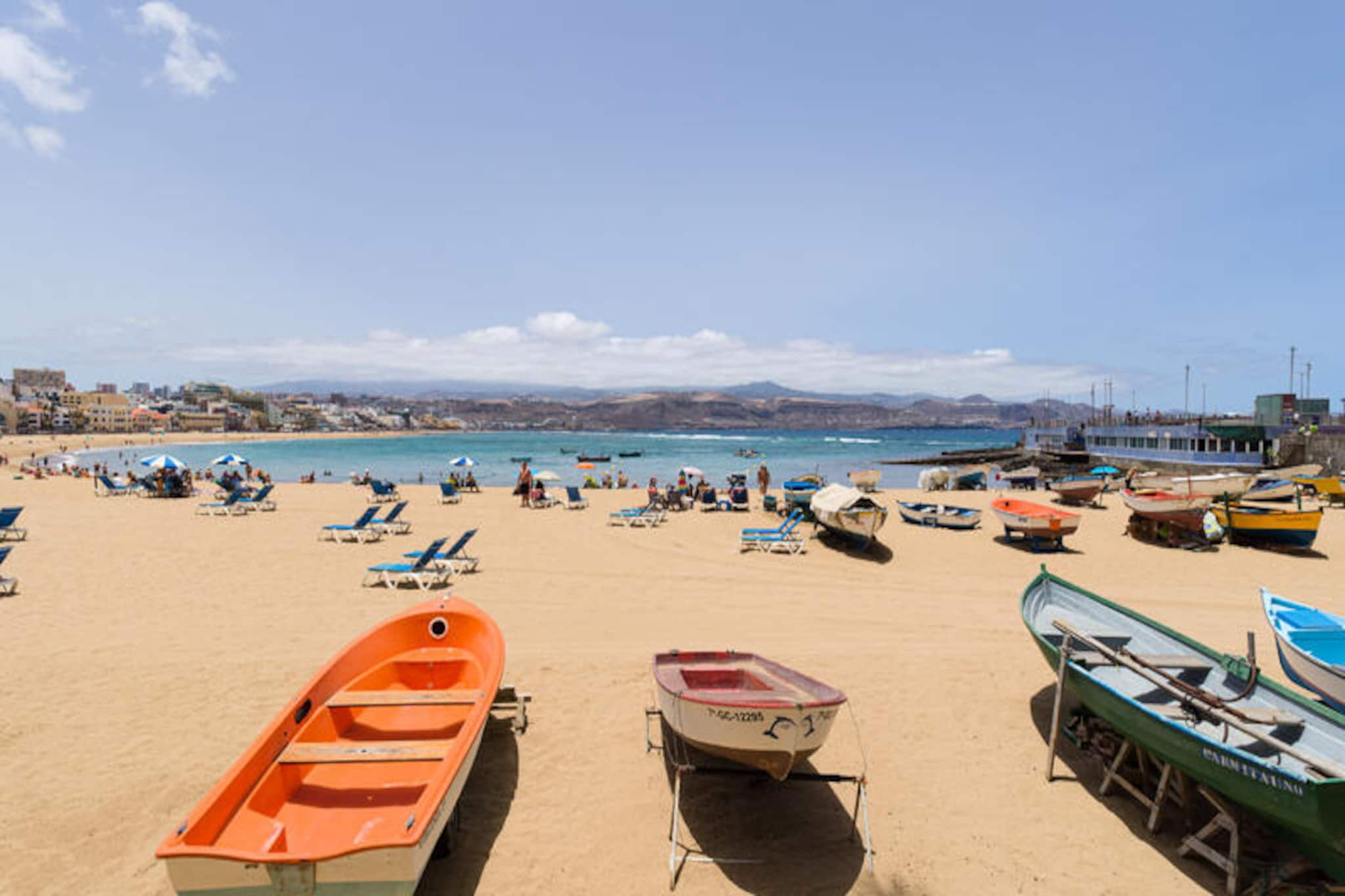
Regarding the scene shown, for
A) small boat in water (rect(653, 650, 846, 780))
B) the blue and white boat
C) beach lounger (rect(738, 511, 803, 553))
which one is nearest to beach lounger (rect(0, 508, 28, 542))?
beach lounger (rect(738, 511, 803, 553))

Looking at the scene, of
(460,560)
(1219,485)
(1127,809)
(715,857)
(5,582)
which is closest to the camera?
(715,857)

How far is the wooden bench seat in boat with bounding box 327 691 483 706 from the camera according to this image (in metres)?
5.48

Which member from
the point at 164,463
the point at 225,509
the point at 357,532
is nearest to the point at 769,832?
the point at 357,532

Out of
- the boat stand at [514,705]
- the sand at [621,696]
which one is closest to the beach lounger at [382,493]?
the sand at [621,696]

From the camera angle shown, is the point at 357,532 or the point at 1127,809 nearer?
the point at 1127,809

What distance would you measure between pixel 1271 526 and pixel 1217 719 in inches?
582

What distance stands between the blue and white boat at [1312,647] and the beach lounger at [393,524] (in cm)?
1707

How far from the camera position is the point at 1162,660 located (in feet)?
20.4

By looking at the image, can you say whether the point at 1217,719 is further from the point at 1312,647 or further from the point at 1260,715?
the point at 1312,647

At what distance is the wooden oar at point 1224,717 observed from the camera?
14.2ft

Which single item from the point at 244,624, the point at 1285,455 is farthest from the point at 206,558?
the point at 1285,455

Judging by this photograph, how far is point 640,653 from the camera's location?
27.7 feet

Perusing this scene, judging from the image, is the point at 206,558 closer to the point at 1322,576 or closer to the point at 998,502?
the point at 998,502

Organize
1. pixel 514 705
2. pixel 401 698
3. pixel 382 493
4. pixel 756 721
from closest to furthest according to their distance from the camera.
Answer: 1. pixel 756 721
2. pixel 401 698
3. pixel 514 705
4. pixel 382 493
